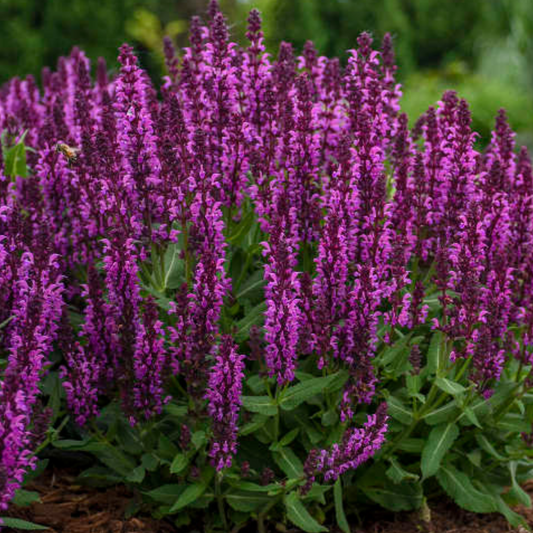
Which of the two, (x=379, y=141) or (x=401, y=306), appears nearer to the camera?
(x=401, y=306)

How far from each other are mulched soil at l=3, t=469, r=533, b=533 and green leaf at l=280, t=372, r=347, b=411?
748mm

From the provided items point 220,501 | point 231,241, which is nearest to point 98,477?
point 220,501

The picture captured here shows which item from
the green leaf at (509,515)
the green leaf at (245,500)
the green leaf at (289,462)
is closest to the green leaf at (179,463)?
the green leaf at (245,500)

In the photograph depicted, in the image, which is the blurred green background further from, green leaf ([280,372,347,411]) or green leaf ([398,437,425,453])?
green leaf ([280,372,347,411])

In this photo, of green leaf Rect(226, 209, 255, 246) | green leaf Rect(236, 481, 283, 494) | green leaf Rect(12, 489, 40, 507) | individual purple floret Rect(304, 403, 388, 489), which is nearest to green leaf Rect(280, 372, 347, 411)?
individual purple floret Rect(304, 403, 388, 489)

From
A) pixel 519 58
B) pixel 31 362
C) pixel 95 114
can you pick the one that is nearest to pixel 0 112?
pixel 95 114

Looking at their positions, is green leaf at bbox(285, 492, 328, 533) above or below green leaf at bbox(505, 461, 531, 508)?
below

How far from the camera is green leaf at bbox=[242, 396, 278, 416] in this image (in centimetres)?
325

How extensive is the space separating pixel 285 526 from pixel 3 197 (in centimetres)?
205

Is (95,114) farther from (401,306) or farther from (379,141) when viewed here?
(401,306)

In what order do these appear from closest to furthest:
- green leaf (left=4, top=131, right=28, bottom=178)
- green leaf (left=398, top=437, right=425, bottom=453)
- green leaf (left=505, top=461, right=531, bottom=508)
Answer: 1. green leaf (left=398, top=437, right=425, bottom=453)
2. green leaf (left=505, top=461, right=531, bottom=508)
3. green leaf (left=4, top=131, right=28, bottom=178)

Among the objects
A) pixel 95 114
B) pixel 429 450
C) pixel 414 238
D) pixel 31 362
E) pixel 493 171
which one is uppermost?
pixel 95 114

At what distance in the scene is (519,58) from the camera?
2164 centimetres

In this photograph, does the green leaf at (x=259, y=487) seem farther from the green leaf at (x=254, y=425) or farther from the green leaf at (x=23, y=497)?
the green leaf at (x=23, y=497)
